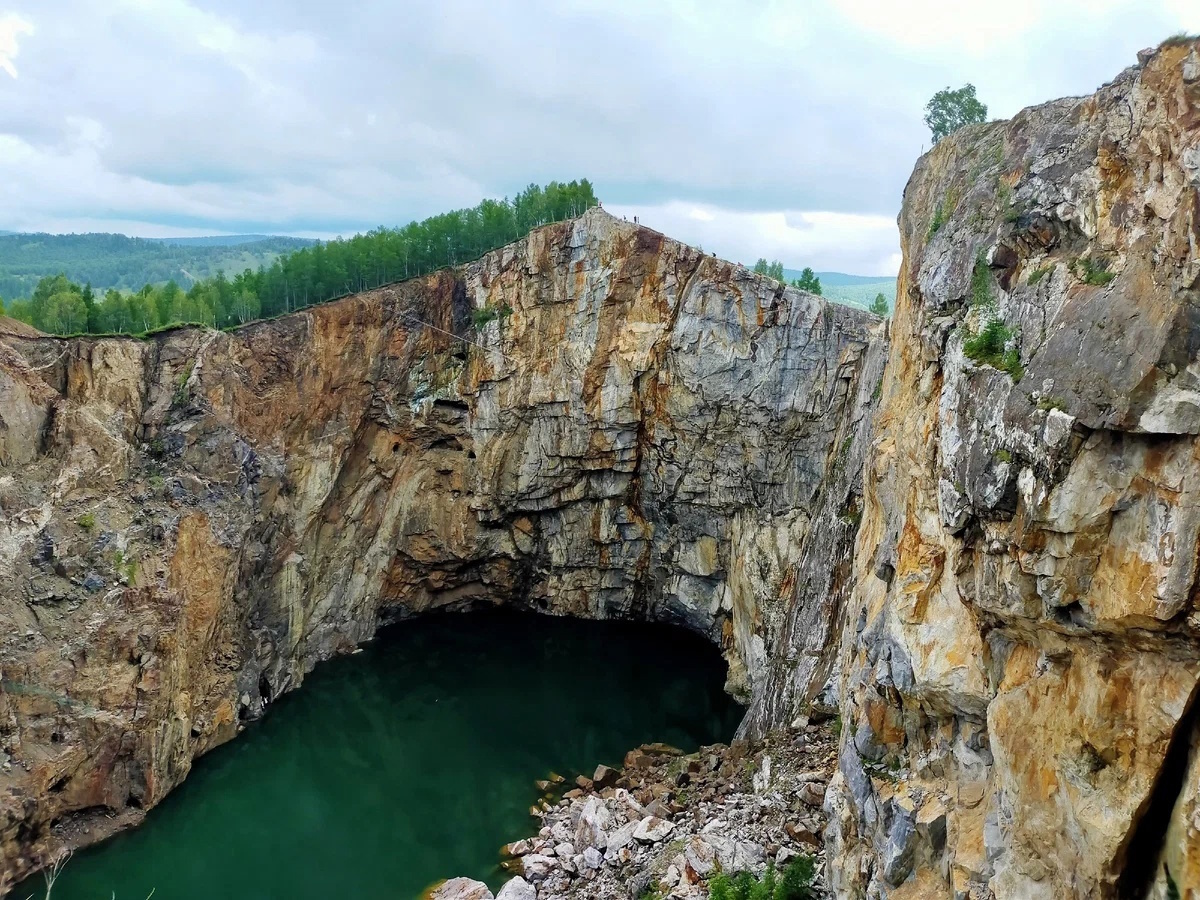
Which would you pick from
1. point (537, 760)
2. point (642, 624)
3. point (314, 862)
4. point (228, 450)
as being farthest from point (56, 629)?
point (642, 624)

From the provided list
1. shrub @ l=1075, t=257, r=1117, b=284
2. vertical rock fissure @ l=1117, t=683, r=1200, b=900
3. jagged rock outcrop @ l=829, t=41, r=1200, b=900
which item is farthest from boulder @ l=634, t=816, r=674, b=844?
shrub @ l=1075, t=257, r=1117, b=284

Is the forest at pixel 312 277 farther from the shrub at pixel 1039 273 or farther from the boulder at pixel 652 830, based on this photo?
the shrub at pixel 1039 273

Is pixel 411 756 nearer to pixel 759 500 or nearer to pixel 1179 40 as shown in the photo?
pixel 759 500

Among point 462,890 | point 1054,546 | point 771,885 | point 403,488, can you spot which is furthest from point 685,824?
point 403,488

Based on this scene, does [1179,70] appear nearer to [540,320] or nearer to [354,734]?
[540,320]

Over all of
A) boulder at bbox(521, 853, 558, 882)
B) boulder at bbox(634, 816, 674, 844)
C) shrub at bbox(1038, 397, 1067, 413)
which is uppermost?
shrub at bbox(1038, 397, 1067, 413)

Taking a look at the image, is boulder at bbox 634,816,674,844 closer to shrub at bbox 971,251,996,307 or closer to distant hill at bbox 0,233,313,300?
shrub at bbox 971,251,996,307
